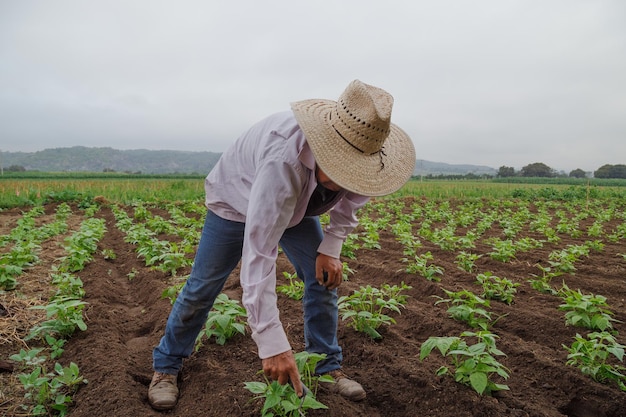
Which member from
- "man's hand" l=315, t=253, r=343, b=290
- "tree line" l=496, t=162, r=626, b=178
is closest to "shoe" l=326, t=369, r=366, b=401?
"man's hand" l=315, t=253, r=343, b=290

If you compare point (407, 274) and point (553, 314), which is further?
point (407, 274)

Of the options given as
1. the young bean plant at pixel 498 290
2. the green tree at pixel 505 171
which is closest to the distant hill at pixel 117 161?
the green tree at pixel 505 171

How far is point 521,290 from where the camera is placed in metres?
4.59

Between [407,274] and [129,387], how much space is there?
321cm

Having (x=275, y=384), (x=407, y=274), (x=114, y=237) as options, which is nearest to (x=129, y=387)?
(x=275, y=384)

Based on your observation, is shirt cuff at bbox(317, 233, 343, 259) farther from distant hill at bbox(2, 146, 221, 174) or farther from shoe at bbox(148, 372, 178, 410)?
distant hill at bbox(2, 146, 221, 174)

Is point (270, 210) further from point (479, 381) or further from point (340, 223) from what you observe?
point (479, 381)

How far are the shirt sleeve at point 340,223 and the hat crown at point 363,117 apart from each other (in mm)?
680

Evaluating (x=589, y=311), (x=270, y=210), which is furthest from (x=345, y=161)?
(x=589, y=311)

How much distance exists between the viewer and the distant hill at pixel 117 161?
406 ft

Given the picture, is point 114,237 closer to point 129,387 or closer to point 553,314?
point 129,387

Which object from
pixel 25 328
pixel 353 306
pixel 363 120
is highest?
pixel 363 120

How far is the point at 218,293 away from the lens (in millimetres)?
2525

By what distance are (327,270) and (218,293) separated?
0.63 m
